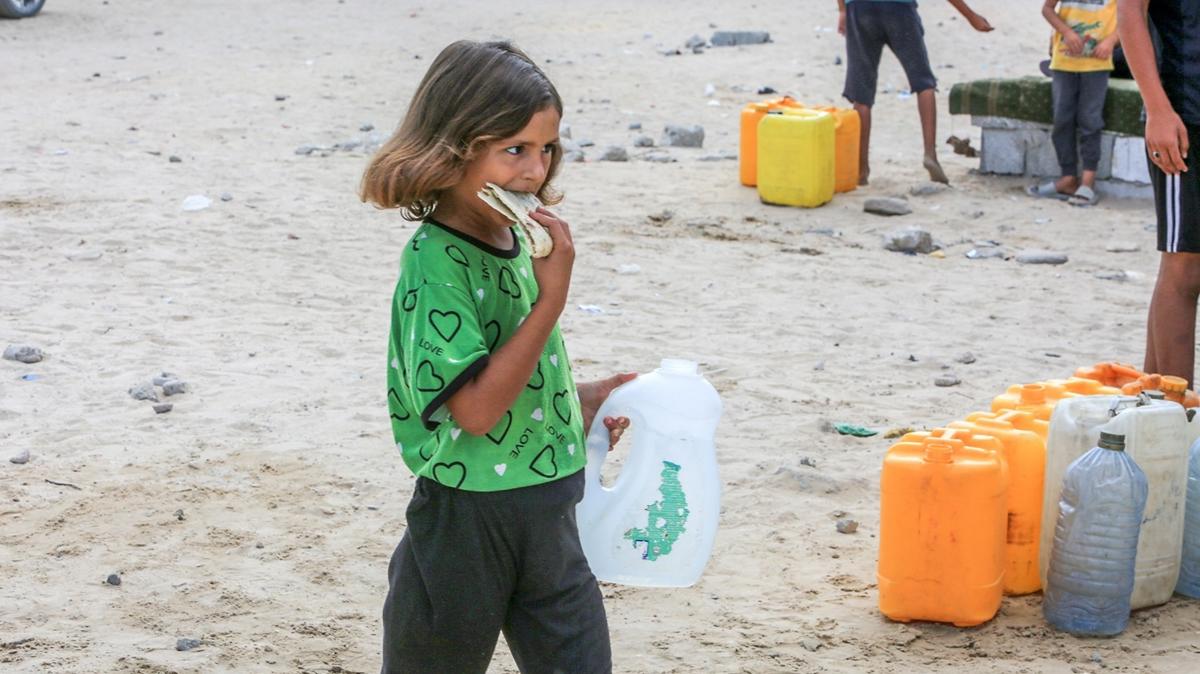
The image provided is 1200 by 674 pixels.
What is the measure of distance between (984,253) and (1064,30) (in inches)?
70.9

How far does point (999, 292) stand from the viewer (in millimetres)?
6922

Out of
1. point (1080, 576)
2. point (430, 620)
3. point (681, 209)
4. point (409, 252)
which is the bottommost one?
point (681, 209)

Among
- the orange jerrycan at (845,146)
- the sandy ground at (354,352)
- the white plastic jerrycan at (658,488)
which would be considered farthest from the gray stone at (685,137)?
the white plastic jerrycan at (658,488)

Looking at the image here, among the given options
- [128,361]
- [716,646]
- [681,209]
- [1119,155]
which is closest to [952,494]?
[716,646]

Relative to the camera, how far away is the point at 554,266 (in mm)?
2131

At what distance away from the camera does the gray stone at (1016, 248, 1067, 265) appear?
24.5 feet

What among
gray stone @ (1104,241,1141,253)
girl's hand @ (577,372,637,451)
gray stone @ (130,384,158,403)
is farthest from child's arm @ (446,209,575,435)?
gray stone @ (1104,241,1141,253)

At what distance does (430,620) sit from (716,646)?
1369 mm

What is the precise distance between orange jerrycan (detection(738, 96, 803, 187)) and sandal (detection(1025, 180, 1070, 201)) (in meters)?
1.64

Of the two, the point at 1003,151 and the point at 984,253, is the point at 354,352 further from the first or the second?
the point at 1003,151

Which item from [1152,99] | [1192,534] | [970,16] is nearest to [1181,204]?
[1152,99]

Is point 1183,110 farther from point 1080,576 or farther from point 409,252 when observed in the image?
point 409,252

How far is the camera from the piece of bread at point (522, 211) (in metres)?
2.11

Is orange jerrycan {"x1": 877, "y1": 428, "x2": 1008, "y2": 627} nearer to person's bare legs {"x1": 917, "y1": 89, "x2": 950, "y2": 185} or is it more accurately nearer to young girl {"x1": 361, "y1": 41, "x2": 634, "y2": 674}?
young girl {"x1": 361, "y1": 41, "x2": 634, "y2": 674}
